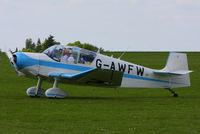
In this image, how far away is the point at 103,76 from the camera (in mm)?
13602

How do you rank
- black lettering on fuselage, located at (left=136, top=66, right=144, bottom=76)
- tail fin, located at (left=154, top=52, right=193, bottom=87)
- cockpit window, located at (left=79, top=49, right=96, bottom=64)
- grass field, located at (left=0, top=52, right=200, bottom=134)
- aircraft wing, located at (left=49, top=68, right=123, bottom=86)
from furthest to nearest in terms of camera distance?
tail fin, located at (left=154, top=52, right=193, bottom=87), black lettering on fuselage, located at (left=136, top=66, right=144, bottom=76), cockpit window, located at (left=79, top=49, right=96, bottom=64), aircraft wing, located at (left=49, top=68, right=123, bottom=86), grass field, located at (left=0, top=52, right=200, bottom=134)

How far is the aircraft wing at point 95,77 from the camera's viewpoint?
43.5 feet

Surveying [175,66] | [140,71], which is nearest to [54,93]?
[140,71]

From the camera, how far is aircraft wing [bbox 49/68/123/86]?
1327cm

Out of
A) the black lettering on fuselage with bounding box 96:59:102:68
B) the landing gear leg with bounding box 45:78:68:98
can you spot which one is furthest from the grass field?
the black lettering on fuselage with bounding box 96:59:102:68

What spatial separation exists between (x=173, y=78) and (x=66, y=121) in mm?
8645

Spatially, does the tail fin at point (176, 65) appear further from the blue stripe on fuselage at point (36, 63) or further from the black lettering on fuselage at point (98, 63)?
the blue stripe on fuselage at point (36, 63)

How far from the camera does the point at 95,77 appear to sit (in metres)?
13.6

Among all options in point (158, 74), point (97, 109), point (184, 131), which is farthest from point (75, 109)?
→ point (158, 74)

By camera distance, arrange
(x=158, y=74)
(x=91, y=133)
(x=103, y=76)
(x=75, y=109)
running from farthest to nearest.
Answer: (x=158, y=74)
(x=103, y=76)
(x=75, y=109)
(x=91, y=133)

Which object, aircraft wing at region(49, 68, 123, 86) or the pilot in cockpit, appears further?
the pilot in cockpit

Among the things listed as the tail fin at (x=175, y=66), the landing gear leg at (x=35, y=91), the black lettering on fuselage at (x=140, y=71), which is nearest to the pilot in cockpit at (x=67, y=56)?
the landing gear leg at (x=35, y=91)

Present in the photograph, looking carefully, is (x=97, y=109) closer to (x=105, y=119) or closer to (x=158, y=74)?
(x=105, y=119)

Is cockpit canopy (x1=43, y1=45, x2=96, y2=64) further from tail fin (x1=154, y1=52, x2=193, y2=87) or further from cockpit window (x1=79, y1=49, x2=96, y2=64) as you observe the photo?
tail fin (x1=154, y1=52, x2=193, y2=87)
